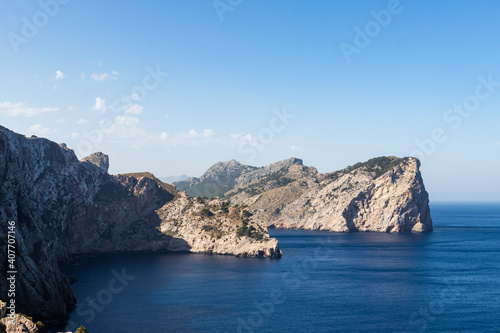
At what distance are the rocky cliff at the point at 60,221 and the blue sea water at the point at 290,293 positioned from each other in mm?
8218

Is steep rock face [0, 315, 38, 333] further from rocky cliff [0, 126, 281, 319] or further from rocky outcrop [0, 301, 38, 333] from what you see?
rocky cliff [0, 126, 281, 319]

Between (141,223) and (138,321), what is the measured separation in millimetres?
113084

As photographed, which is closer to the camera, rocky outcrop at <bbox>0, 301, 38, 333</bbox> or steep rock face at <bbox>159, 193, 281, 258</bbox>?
rocky outcrop at <bbox>0, 301, 38, 333</bbox>

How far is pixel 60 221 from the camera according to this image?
16312cm

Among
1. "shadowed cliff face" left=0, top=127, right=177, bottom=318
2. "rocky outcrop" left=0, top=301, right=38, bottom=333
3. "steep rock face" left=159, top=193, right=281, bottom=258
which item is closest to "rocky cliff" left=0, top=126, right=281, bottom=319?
"shadowed cliff face" left=0, top=127, right=177, bottom=318

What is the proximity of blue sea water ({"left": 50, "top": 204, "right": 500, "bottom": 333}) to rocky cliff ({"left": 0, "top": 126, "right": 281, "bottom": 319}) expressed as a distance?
8.22 m

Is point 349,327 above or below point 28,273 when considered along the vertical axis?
below

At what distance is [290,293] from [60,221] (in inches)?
3760

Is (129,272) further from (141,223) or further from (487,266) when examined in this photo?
(487,266)

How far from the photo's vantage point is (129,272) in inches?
5620

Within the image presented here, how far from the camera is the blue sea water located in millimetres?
88188

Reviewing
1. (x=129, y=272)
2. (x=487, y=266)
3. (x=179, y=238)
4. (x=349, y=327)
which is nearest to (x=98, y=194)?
(x=179, y=238)

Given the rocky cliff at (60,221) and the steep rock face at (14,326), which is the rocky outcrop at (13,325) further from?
the rocky cliff at (60,221)

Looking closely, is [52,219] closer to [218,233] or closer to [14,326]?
[218,233]
